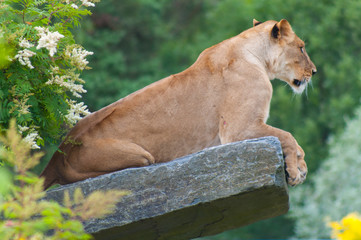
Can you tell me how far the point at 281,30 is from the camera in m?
7.20

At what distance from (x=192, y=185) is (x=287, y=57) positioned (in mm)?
2309

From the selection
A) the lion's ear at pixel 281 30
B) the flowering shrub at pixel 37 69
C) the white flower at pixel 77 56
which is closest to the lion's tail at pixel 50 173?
the flowering shrub at pixel 37 69

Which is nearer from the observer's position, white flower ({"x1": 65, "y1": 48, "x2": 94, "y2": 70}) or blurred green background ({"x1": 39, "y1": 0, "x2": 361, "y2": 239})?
white flower ({"x1": 65, "y1": 48, "x2": 94, "y2": 70})

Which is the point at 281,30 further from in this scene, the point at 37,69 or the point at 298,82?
the point at 37,69

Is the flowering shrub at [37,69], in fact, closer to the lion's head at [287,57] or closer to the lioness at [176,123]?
the lioness at [176,123]

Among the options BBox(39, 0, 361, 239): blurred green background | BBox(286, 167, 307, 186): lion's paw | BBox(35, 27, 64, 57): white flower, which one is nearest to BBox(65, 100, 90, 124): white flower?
BBox(35, 27, 64, 57): white flower

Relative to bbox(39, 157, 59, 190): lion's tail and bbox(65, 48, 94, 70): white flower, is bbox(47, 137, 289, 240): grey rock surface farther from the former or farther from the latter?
bbox(65, 48, 94, 70): white flower

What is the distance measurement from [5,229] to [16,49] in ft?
8.13

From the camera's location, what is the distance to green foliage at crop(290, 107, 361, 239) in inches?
792

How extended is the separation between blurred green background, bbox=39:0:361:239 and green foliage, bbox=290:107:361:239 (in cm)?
200

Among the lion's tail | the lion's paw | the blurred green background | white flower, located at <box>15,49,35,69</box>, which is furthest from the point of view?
the blurred green background

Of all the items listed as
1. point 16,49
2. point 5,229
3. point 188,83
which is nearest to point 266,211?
point 188,83

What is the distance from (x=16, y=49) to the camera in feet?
18.6

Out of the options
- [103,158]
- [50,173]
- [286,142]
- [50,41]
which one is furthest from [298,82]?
[50,41]
